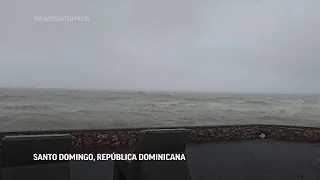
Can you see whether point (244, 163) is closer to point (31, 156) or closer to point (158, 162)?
point (158, 162)

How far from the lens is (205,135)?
289 inches

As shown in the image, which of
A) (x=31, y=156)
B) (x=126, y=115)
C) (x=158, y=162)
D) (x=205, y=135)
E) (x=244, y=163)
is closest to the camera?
(x=31, y=156)

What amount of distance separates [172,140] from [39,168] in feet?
4.07

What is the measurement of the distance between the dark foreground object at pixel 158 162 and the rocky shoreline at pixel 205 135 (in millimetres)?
3105

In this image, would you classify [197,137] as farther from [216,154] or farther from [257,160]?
[257,160]

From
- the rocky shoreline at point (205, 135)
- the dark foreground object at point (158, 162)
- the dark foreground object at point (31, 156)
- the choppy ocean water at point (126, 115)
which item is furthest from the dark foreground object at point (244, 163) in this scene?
the choppy ocean water at point (126, 115)

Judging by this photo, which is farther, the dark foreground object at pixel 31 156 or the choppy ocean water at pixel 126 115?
the choppy ocean water at pixel 126 115

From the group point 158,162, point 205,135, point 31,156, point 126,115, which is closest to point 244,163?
point 205,135

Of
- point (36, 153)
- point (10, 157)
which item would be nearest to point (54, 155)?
point (36, 153)

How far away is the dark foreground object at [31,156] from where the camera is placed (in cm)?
234

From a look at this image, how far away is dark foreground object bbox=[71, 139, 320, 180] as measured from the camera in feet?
13.8

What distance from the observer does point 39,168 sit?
8.37ft

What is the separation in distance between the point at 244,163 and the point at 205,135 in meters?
2.29

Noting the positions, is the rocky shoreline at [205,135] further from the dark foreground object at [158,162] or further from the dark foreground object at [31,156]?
the dark foreground object at [31,156]
